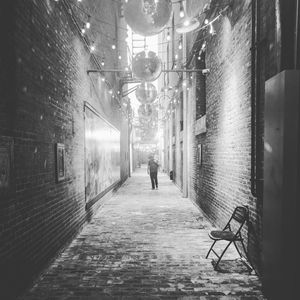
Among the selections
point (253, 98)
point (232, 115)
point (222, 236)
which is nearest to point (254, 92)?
point (253, 98)

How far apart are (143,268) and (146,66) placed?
371 centimetres

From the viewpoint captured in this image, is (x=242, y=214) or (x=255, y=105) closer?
(x=255, y=105)

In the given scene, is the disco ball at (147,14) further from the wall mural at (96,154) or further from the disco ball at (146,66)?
the wall mural at (96,154)

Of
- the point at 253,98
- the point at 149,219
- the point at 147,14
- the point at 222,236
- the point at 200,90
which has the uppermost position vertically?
the point at 200,90

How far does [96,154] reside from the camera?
835 centimetres

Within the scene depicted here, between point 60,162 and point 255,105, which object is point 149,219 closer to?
point 60,162

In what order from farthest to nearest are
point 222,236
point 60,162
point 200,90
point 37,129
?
point 200,90, point 60,162, point 222,236, point 37,129

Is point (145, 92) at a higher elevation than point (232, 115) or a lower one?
higher

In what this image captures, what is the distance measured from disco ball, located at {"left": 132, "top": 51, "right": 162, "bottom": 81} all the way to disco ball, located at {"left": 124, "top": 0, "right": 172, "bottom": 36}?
1.73m

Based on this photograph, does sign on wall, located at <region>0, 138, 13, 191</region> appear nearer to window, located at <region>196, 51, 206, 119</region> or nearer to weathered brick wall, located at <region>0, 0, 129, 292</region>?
weathered brick wall, located at <region>0, 0, 129, 292</region>

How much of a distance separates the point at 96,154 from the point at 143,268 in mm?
4693

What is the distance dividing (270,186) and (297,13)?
2.01 meters

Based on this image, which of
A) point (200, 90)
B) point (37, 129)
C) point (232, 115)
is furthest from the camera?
point (200, 90)

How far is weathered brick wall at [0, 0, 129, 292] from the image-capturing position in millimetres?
3150
